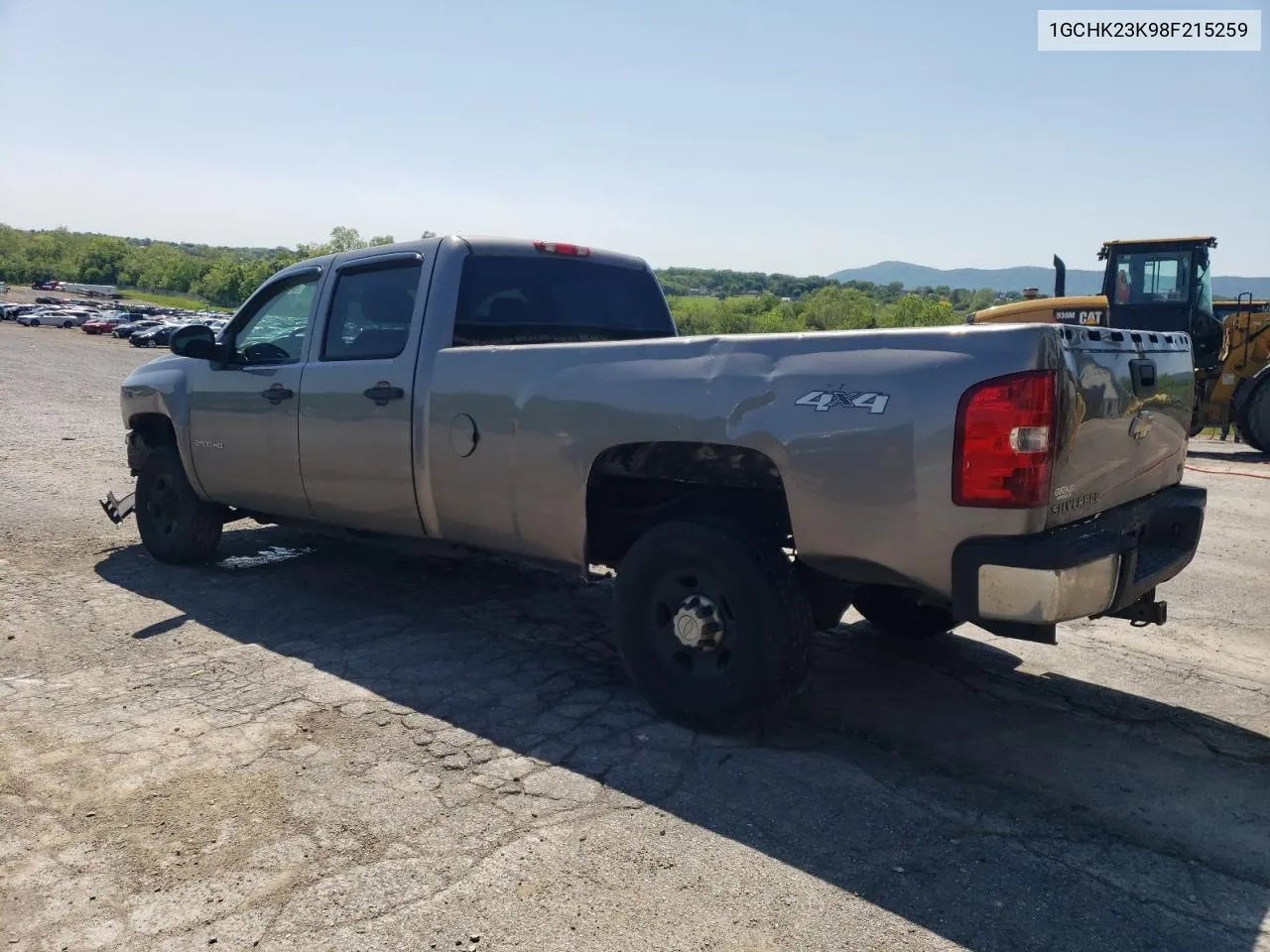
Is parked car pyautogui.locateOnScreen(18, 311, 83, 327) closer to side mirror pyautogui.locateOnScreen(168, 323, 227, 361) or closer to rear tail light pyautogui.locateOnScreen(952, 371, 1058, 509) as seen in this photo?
side mirror pyautogui.locateOnScreen(168, 323, 227, 361)

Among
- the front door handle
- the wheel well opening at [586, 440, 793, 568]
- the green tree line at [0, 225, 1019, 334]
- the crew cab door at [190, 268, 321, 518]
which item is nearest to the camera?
the wheel well opening at [586, 440, 793, 568]

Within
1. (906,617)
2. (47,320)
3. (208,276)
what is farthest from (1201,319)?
(208,276)

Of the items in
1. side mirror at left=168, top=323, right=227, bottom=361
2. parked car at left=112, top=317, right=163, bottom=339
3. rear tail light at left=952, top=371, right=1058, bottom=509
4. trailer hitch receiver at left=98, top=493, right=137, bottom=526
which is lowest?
trailer hitch receiver at left=98, top=493, right=137, bottom=526

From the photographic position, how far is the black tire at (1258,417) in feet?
47.8

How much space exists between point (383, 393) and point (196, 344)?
70.2 inches

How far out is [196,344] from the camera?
612cm

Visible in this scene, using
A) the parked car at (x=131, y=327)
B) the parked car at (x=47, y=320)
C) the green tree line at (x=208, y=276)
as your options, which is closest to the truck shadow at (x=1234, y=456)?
the parked car at (x=131, y=327)

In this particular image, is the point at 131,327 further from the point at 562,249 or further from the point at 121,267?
the point at 121,267

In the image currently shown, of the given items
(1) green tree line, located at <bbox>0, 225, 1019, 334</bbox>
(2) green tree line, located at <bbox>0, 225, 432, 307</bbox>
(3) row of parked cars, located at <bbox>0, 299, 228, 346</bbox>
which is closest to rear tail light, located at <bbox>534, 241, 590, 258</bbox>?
(3) row of parked cars, located at <bbox>0, 299, 228, 346</bbox>

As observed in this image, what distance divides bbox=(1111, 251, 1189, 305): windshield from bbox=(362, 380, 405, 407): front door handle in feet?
47.5

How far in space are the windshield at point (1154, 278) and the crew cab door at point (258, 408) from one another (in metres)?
14.2

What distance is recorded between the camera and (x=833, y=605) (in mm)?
4059

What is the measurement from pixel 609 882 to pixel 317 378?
3.54 m

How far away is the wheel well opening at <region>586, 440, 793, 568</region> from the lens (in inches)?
157
